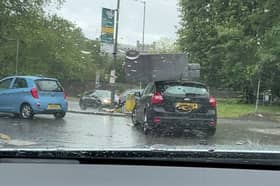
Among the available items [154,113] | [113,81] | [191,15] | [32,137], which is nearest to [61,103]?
[154,113]

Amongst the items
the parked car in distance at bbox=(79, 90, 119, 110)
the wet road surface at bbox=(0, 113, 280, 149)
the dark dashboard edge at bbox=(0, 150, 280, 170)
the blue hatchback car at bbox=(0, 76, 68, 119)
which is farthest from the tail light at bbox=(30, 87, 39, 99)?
the dark dashboard edge at bbox=(0, 150, 280, 170)

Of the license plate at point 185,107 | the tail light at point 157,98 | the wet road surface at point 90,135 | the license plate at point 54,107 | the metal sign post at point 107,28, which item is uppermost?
the metal sign post at point 107,28

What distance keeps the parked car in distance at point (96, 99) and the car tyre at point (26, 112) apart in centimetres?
751

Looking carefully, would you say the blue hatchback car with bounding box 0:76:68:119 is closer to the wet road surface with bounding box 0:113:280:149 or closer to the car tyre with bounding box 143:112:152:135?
the wet road surface with bounding box 0:113:280:149

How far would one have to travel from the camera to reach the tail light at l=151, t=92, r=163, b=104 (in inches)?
481

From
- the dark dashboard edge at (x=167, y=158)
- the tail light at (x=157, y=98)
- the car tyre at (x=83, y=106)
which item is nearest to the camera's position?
the dark dashboard edge at (x=167, y=158)

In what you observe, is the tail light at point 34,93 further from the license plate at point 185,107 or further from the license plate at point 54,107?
the license plate at point 185,107

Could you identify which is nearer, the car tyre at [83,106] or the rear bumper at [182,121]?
the rear bumper at [182,121]

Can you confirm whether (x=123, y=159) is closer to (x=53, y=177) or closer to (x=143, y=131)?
(x=53, y=177)

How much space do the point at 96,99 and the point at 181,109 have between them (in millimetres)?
12834

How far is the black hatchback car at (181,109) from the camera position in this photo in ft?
39.7

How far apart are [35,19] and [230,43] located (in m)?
9.93

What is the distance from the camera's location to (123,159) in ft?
7.97

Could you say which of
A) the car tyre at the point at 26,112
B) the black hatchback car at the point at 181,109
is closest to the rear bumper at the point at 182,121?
the black hatchback car at the point at 181,109
